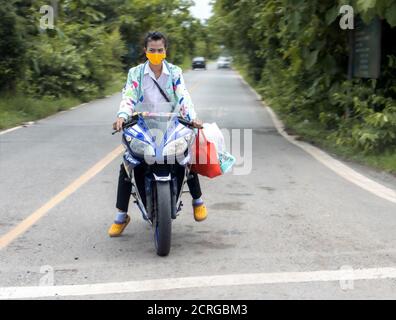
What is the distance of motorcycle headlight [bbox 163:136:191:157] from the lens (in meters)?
5.44

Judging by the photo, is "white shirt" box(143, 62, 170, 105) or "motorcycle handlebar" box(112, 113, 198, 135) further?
"white shirt" box(143, 62, 170, 105)

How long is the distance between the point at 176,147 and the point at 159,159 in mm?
180

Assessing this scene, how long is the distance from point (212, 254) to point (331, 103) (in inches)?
337

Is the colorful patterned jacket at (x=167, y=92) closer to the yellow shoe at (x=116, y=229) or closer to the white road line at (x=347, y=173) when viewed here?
the yellow shoe at (x=116, y=229)

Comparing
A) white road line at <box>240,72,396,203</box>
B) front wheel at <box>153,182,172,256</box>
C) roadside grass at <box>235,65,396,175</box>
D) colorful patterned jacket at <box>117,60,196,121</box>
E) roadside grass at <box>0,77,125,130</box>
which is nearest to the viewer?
front wheel at <box>153,182,172,256</box>

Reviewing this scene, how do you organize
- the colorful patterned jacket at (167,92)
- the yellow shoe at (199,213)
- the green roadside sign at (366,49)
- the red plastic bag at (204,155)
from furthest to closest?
the green roadside sign at (366,49)
the yellow shoe at (199,213)
the red plastic bag at (204,155)
the colorful patterned jacket at (167,92)

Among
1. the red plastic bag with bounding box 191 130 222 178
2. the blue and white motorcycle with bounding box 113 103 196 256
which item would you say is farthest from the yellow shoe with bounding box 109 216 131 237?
the red plastic bag with bounding box 191 130 222 178

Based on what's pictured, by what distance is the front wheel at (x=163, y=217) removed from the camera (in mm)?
5348

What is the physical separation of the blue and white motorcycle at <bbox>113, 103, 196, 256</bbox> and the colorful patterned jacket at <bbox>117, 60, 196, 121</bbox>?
0.27 m

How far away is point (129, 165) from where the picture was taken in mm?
5668

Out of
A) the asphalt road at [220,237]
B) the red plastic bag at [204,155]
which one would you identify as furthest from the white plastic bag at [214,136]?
the asphalt road at [220,237]

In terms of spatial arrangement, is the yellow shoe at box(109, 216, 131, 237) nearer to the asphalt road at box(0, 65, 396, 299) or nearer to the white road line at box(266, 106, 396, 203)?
the asphalt road at box(0, 65, 396, 299)

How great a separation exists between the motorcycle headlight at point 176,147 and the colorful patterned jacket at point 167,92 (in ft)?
1.20

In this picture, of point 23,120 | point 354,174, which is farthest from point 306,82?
point 23,120
